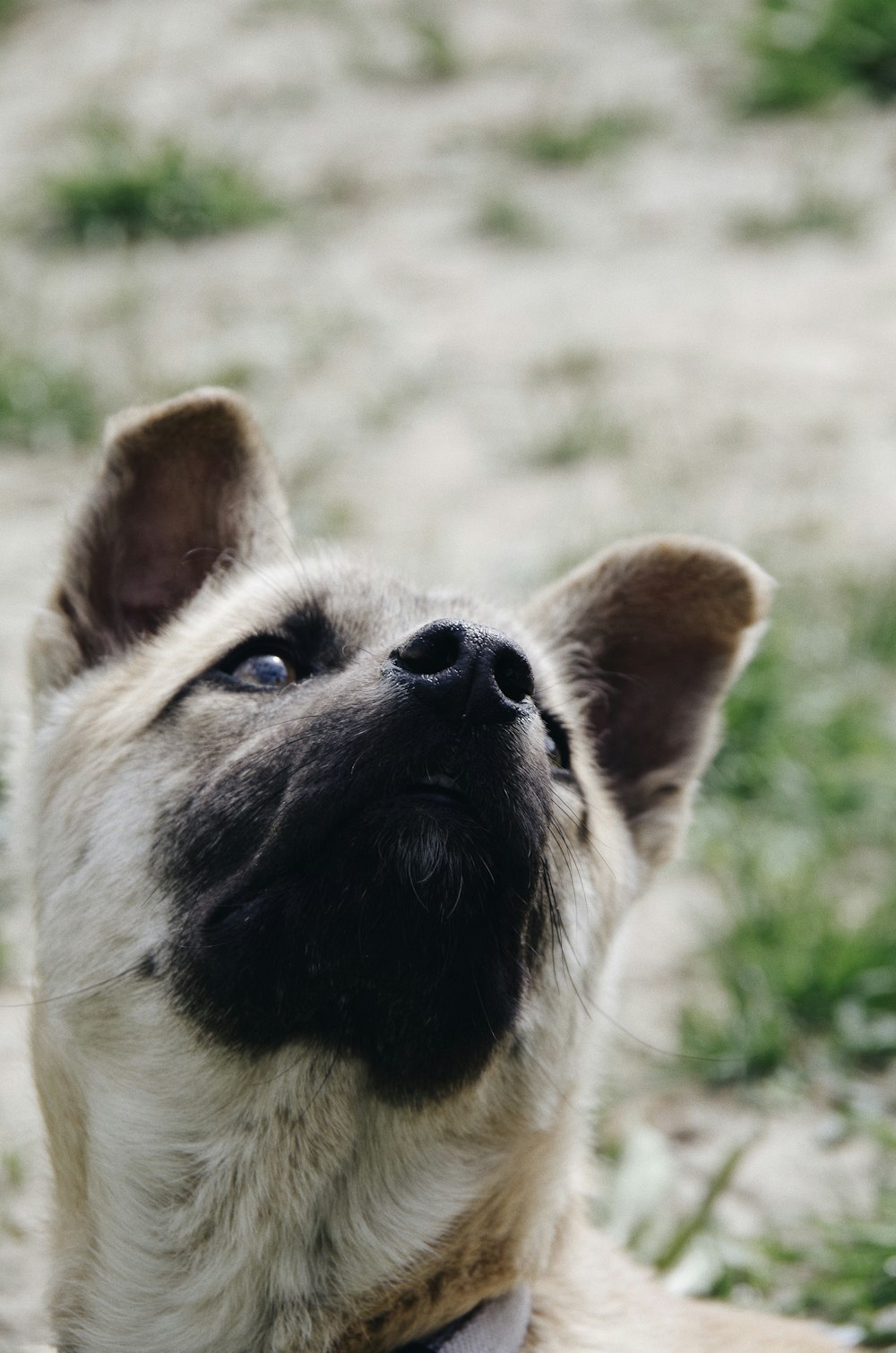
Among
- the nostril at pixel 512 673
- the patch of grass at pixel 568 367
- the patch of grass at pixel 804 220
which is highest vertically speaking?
the nostril at pixel 512 673

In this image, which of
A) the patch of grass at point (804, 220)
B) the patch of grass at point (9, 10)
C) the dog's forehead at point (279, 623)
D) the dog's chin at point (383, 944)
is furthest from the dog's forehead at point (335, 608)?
the patch of grass at point (9, 10)

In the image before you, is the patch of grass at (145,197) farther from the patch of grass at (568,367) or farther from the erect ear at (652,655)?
the erect ear at (652,655)

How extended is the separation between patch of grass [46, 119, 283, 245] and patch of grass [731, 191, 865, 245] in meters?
2.89

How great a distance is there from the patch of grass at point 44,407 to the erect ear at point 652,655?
3601 mm

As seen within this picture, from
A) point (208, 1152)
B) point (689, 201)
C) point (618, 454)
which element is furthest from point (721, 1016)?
point (689, 201)

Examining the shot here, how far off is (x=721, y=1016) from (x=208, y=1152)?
7.04ft

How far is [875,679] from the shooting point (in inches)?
218

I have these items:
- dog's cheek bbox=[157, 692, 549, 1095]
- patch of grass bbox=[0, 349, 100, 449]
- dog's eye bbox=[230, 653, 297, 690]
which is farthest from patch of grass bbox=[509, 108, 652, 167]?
dog's cheek bbox=[157, 692, 549, 1095]

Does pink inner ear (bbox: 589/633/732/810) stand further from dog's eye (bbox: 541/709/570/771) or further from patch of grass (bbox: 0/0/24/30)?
patch of grass (bbox: 0/0/24/30)

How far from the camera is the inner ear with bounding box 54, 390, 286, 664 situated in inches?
134

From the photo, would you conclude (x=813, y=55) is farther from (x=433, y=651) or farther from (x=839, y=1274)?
(x=433, y=651)

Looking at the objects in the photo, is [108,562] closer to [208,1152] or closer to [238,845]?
[238,845]

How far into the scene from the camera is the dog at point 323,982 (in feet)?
7.91

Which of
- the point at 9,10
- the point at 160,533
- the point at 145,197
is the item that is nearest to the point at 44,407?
the point at 145,197
